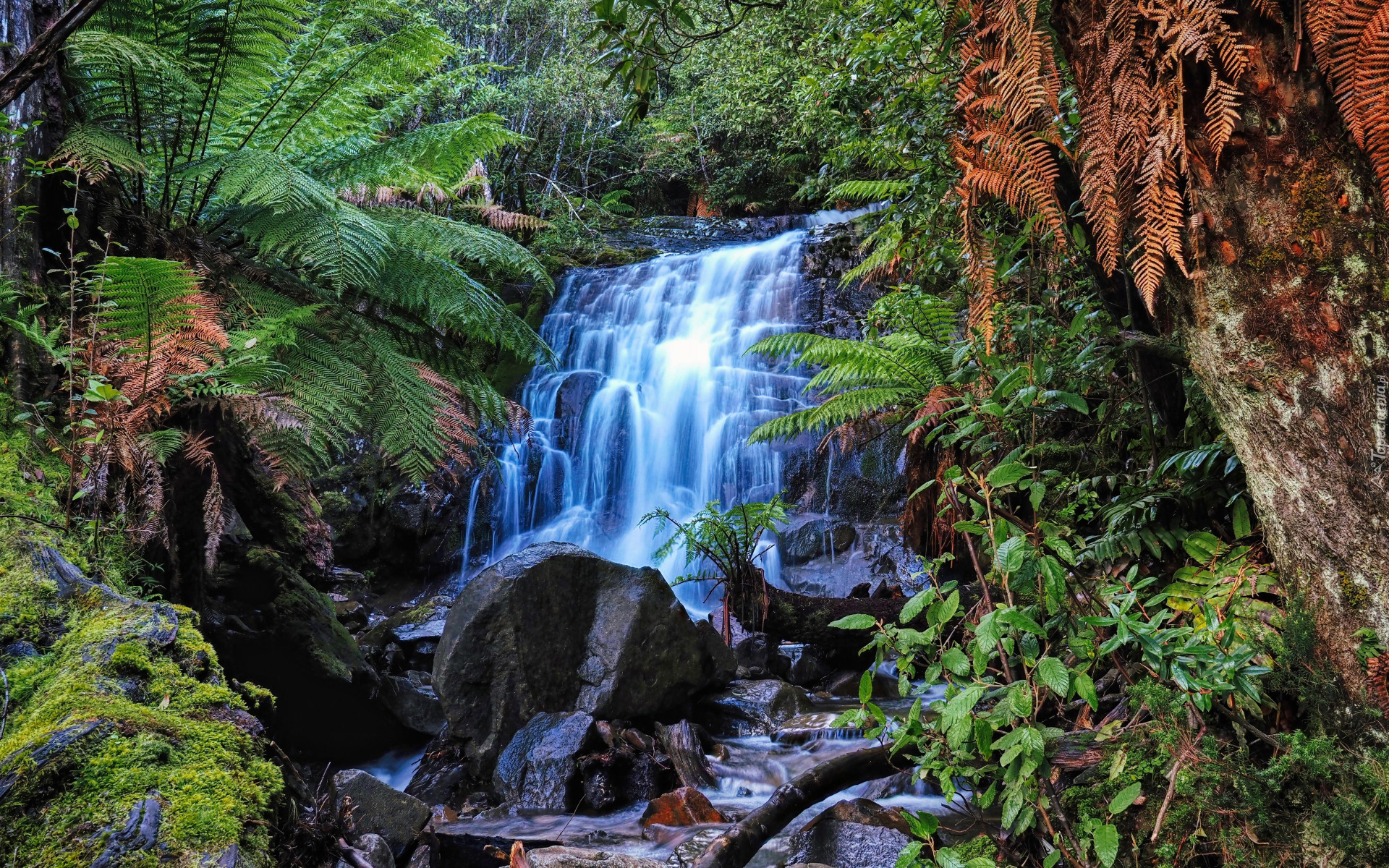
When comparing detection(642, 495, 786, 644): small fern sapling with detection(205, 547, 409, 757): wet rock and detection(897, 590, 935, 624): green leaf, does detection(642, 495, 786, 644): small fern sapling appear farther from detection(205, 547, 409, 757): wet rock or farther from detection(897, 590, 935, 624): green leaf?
detection(897, 590, 935, 624): green leaf

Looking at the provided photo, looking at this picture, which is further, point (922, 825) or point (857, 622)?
point (857, 622)

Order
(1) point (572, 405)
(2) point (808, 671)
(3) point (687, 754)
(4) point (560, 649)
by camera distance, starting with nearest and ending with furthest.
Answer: (3) point (687, 754) → (4) point (560, 649) → (2) point (808, 671) → (1) point (572, 405)

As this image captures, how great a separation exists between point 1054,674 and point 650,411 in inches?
311

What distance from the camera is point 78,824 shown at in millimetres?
960

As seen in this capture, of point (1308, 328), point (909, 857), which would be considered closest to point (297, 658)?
point (909, 857)

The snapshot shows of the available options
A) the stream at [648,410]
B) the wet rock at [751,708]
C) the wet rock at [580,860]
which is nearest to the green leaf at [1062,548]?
the wet rock at [580,860]

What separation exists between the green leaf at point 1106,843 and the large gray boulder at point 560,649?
9.69 ft

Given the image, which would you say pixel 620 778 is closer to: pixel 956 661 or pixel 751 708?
pixel 751 708

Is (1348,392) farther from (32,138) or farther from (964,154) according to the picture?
(32,138)

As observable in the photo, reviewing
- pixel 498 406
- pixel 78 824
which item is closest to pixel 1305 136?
pixel 78 824

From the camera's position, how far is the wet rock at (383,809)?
9.21 feet

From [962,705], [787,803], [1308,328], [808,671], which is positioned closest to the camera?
[1308,328]

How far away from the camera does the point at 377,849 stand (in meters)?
2.48

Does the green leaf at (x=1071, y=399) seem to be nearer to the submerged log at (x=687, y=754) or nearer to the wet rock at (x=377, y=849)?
the wet rock at (x=377, y=849)
